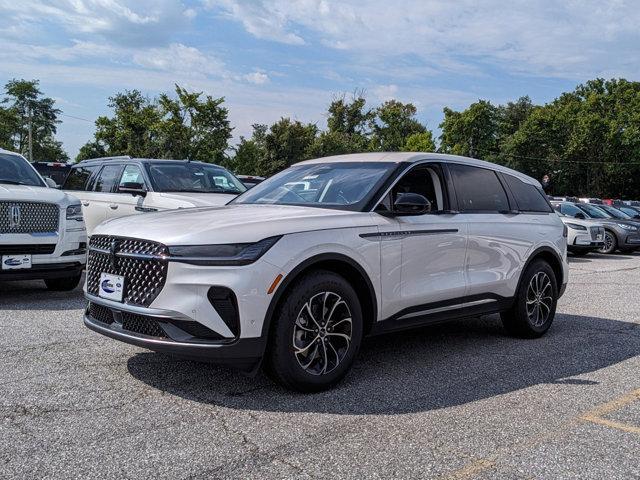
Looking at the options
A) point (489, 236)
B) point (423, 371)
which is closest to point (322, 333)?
point (423, 371)

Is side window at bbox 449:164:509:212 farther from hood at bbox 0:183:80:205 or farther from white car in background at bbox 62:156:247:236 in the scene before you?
hood at bbox 0:183:80:205

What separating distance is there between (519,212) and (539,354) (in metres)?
1.46

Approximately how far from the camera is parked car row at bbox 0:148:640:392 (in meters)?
4.02

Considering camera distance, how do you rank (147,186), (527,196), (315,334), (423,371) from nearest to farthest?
(315,334) → (423,371) → (527,196) → (147,186)

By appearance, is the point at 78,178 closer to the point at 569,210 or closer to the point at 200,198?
the point at 200,198

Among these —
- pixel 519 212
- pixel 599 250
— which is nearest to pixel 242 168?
pixel 599 250

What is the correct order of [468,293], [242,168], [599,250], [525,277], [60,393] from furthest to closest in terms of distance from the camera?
[242,168]
[599,250]
[525,277]
[468,293]
[60,393]

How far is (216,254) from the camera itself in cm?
402

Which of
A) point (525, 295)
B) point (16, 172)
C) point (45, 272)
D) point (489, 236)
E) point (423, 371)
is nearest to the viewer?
point (423, 371)

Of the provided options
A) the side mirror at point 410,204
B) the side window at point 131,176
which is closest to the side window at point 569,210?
the side window at point 131,176

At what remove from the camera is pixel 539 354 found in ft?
19.1

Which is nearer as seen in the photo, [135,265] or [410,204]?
[135,265]

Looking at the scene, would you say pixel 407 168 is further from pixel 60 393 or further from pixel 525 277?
pixel 60 393

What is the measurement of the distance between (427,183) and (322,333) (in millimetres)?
1932
